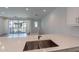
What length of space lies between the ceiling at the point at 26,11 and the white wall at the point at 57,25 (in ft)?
0.27

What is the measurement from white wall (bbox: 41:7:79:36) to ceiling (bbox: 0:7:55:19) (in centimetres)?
8

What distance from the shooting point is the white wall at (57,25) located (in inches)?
39.4

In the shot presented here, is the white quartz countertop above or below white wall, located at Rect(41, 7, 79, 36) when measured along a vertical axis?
below

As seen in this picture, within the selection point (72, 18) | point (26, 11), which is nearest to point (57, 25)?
point (72, 18)

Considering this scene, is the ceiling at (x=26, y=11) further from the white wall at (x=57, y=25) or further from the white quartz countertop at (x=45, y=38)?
the white quartz countertop at (x=45, y=38)

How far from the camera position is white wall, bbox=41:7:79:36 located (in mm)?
1000

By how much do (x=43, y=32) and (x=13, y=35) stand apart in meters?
0.33

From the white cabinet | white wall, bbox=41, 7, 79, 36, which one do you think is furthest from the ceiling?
the white cabinet

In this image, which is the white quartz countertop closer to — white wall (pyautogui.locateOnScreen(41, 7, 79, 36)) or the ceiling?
white wall (pyautogui.locateOnScreen(41, 7, 79, 36))
